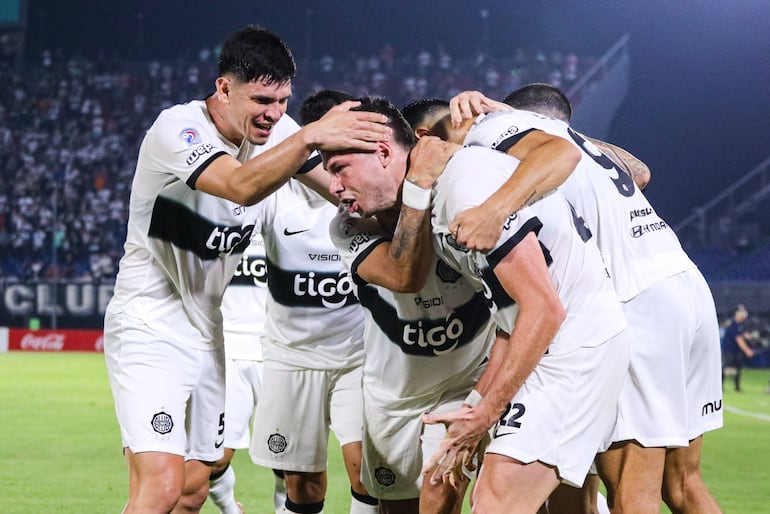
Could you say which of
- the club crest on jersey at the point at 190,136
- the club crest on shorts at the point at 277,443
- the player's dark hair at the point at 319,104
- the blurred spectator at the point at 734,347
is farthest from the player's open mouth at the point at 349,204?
the blurred spectator at the point at 734,347

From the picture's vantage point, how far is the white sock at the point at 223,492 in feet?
21.7

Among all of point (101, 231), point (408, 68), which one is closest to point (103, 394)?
point (101, 231)

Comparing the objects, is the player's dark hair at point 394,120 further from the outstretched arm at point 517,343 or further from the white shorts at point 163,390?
the white shorts at point 163,390

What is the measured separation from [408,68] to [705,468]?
96.8 ft

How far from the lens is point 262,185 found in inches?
166

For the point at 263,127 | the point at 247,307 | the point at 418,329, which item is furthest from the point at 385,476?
the point at 247,307

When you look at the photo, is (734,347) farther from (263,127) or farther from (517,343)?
(517,343)

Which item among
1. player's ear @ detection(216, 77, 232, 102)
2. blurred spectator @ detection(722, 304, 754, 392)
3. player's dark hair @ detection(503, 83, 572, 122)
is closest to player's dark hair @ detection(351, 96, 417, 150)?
player's ear @ detection(216, 77, 232, 102)

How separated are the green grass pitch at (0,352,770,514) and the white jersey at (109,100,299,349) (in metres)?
2.83

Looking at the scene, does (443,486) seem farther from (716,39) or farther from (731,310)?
(716,39)

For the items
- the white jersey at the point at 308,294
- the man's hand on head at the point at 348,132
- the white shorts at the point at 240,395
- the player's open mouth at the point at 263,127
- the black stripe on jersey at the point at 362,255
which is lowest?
the white shorts at the point at 240,395

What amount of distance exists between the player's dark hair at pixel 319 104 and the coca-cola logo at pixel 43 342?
22777 millimetres

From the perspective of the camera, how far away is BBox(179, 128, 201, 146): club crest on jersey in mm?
4645

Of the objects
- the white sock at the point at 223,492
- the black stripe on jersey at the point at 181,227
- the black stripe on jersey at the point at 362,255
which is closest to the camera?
the black stripe on jersey at the point at 362,255
